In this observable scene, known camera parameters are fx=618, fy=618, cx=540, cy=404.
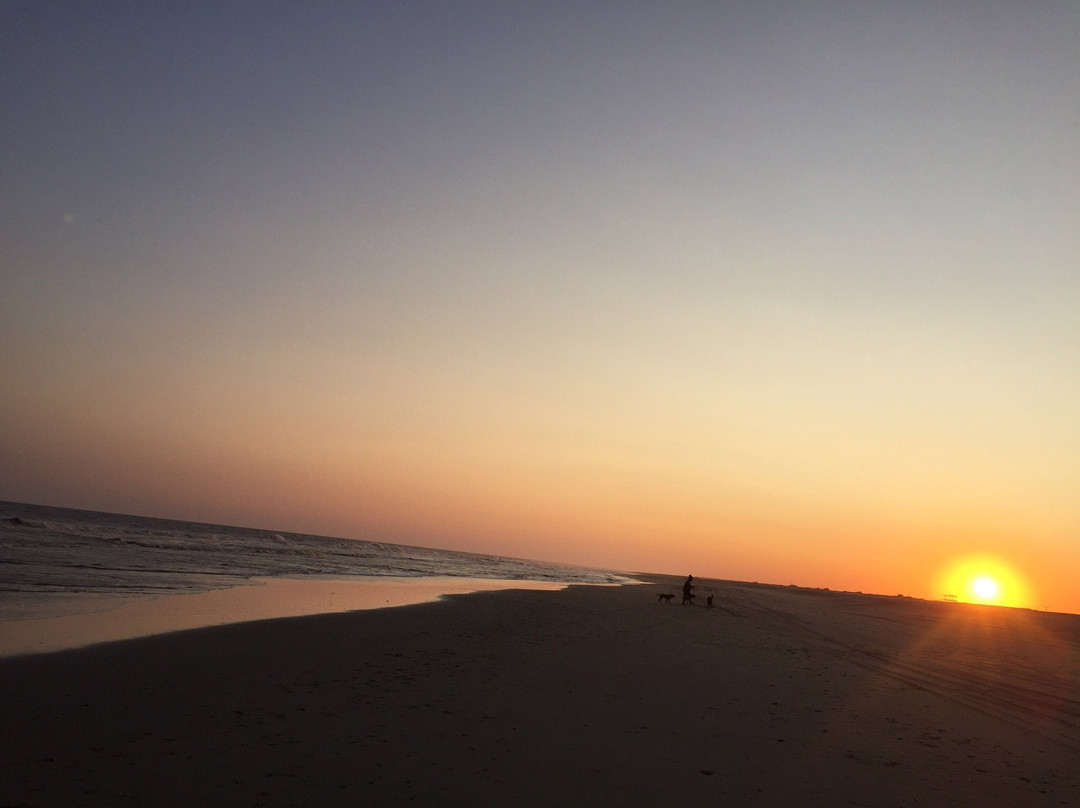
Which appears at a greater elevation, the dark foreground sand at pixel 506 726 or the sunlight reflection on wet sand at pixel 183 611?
the dark foreground sand at pixel 506 726

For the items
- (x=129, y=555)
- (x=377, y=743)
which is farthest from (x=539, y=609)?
(x=129, y=555)

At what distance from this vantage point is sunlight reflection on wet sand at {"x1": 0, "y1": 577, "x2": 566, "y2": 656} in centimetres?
1360

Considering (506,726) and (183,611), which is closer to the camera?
(506,726)

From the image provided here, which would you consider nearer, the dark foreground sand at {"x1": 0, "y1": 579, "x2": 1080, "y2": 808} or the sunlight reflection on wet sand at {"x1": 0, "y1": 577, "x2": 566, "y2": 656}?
the dark foreground sand at {"x1": 0, "y1": 579, "x2": 1080, "y2": 808}

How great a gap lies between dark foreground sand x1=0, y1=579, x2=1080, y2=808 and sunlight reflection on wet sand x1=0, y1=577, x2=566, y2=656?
4.94 feet

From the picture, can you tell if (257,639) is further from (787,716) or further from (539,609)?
(539,609)

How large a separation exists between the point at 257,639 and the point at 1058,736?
16.1 m

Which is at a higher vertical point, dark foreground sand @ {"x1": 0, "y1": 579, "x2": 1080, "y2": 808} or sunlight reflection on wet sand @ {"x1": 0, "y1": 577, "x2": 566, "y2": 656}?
dark foreground sand @ {"x1": 0, "y1": 579, "x2": 1080, "y2": 808}

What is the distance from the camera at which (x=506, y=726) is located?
29.5 ft

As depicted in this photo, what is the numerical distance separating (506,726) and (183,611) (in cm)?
1484

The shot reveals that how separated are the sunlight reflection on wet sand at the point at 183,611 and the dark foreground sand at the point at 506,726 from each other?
4.94 feet

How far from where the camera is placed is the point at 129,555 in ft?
135

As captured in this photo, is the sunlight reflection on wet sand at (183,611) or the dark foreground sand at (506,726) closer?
the dark foreground sand at (506,726)

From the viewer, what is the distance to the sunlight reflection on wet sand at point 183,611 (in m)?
13.6
